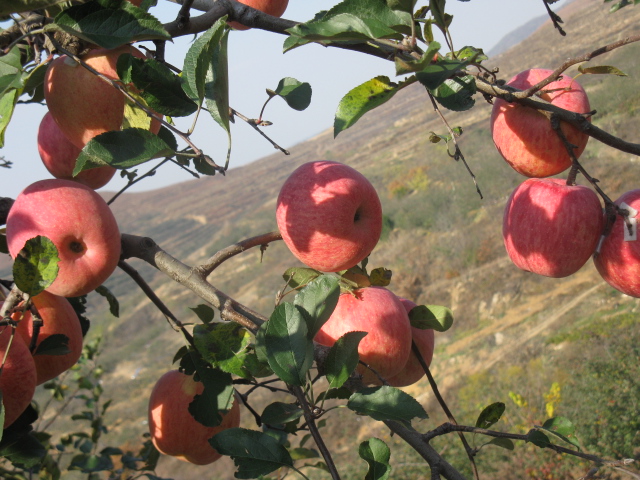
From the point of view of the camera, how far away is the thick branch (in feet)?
2.66

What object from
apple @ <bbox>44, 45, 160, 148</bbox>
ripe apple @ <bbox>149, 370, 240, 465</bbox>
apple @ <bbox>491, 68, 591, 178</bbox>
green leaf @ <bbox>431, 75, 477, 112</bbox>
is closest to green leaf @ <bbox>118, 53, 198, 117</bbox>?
apple @ <bbox>44, 45, 160, 148</bbox>

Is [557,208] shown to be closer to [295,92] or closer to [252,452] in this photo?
[295,92]

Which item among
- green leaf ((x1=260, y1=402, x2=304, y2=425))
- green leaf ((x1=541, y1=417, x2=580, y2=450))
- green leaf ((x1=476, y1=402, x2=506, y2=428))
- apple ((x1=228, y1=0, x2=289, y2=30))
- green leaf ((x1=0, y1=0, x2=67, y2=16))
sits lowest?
green leaf ((x1=541, y1=417, x2=580, y2=450))

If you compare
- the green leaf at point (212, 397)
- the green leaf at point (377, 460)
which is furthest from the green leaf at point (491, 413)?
the green leaf at point (212, 397)

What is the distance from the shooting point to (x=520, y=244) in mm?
1061

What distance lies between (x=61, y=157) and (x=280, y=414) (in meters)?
0.72

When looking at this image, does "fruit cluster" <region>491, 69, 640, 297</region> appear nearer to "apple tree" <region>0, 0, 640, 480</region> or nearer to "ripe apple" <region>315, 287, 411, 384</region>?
"apple tree" <region>0, 0, 640, 480</region>

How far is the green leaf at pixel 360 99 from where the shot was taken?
0.58 m

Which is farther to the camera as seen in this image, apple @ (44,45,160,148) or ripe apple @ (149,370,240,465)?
ripe apple @ (149,370,240,465)

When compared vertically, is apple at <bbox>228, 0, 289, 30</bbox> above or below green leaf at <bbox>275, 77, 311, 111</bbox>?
above

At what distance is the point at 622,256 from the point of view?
923 millimetres

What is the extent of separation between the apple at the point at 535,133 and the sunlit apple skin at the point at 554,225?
0.04m

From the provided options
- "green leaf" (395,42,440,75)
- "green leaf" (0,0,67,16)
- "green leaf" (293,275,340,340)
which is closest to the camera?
"green leaf" (395,42,440,75)

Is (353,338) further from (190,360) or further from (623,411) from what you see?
(623,411)
